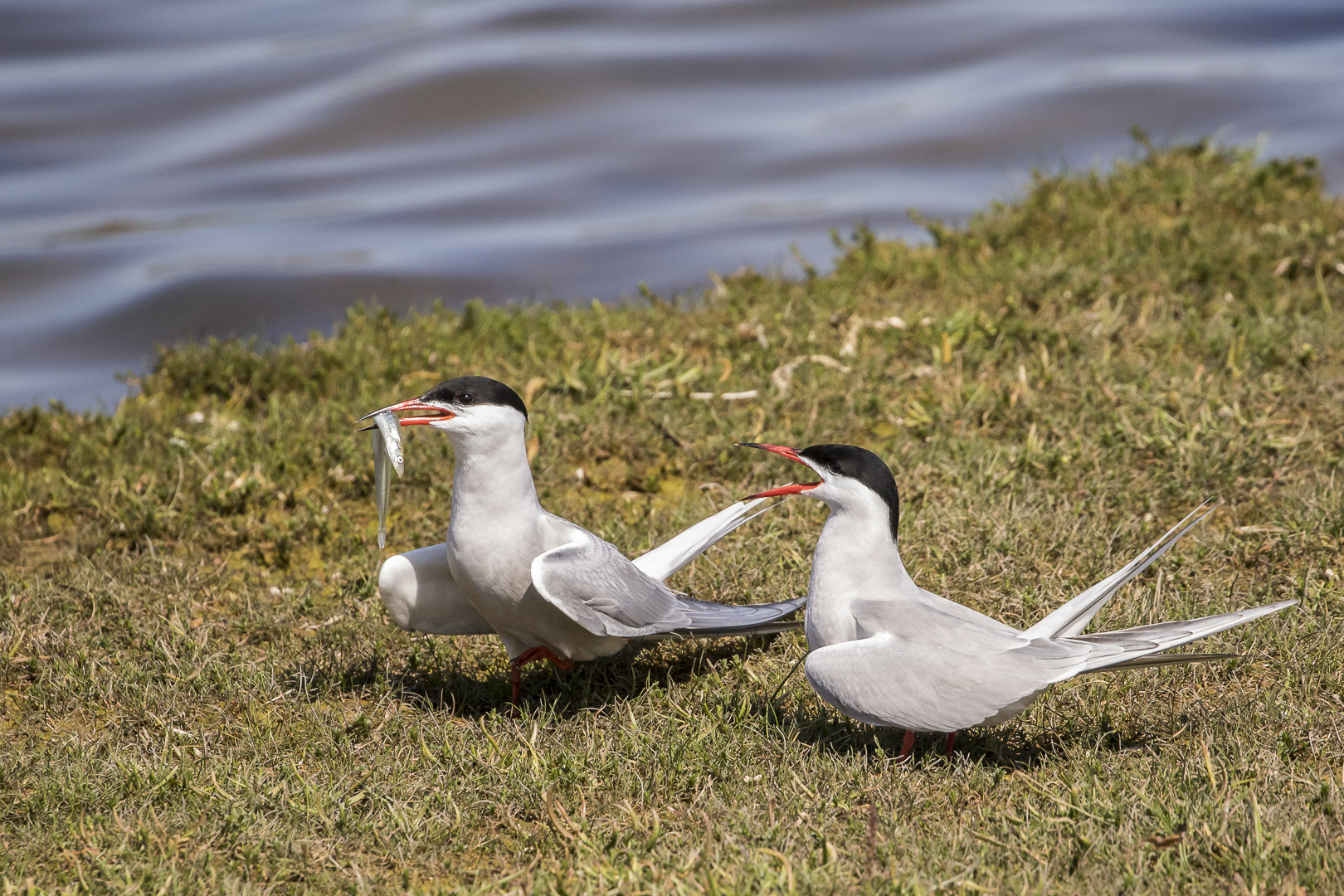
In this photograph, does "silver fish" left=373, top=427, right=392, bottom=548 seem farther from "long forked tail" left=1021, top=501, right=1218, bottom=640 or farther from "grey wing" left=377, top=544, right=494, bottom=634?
"long forked tail" left=1021, top=501, right=1218, bottom=640

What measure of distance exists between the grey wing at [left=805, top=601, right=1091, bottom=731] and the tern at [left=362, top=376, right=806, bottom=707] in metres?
0.55

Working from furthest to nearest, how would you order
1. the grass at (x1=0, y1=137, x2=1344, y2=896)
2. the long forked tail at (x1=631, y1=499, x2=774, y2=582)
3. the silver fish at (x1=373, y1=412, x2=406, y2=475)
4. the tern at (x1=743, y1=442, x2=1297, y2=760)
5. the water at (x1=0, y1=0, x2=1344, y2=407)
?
the water at (x1=0, y1=0, x2=1344, y2=407)
the long forked tail at (x1=631, y1=499, x2=774, y2=582)
the silver fish at (x1=373, y1=412, x2=406, y2=475)
the tern at (x1=743, y1=442, x2=1297, y2=760)
the grass at (x1=0, y1=137, x2=1344, y2=896)

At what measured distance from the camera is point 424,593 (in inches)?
160

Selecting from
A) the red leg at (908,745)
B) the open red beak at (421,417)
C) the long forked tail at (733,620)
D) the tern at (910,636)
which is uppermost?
the open red beak at (421,417)

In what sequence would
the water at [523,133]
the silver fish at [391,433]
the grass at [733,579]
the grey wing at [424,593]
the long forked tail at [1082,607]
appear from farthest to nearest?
1. the water at [523,133]
2. the grey wing at [424,593]
3. the silver fish at [391,433]
4. the long forked tail at [1082,607]
5. the grass at [733,579]

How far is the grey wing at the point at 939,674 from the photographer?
3.33 metres

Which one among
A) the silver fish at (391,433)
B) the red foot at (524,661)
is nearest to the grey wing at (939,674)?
the red foot at (524,661)

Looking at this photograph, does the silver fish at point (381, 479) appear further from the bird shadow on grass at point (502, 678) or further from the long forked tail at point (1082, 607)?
the long forked tail at point (1082, 607)

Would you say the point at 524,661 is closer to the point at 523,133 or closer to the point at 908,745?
the point at 908,745

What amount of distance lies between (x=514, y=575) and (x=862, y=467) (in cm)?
109

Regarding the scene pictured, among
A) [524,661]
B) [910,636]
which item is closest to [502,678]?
[524,661]

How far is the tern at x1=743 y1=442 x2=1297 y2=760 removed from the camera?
3.33 m

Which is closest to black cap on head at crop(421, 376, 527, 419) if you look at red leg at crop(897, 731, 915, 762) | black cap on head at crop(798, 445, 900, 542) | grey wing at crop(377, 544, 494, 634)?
grey wing at crop(377, 544, 494, 634)

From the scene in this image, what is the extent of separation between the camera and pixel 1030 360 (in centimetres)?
592
